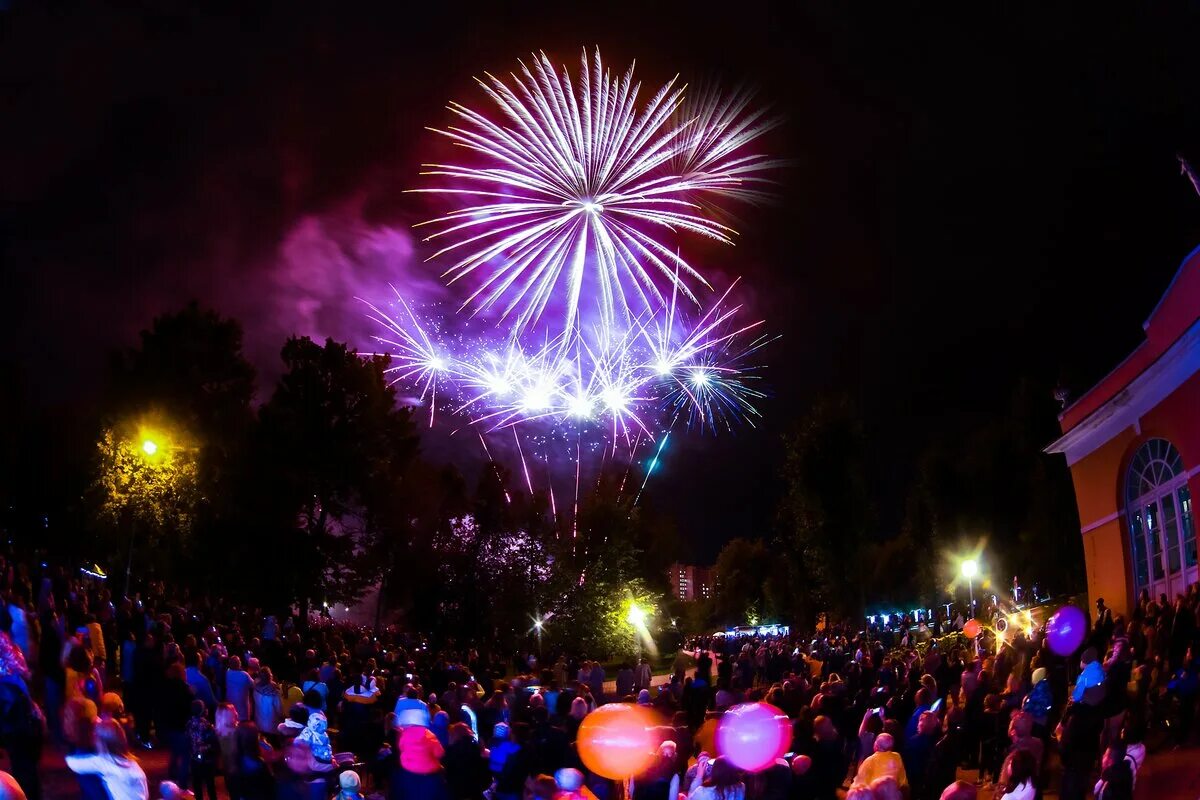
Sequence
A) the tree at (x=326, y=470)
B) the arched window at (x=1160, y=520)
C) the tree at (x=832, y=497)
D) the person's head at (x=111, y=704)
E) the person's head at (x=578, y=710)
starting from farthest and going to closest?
the tree at (x=832, y=497) → the tree at (x=326, y=470) → the arched window at (x=1160, y=520) → the person's head at (x=578, y=710) → the person's head at (x=111, y=704)

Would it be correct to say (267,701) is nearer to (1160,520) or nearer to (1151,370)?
(1151,370)

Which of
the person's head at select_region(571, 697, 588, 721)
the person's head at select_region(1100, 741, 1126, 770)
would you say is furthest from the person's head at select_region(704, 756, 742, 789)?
the person's head at select_region(571, 697, 588, 721)

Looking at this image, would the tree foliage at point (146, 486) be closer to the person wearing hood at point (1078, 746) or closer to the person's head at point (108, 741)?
the person's head at point (108, 741)

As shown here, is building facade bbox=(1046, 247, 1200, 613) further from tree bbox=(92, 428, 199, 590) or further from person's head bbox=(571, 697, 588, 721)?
tree bbox=(92, 428, 199, 590)

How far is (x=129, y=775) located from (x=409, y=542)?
3583 cm

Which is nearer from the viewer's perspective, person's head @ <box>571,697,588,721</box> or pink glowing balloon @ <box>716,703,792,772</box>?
pink glowing balloon @ <box>716,703,792,772</box>

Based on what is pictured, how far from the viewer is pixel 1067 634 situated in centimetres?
1716

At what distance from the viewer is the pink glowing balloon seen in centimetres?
839

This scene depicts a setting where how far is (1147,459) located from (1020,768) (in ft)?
49.2

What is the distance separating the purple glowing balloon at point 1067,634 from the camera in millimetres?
16703

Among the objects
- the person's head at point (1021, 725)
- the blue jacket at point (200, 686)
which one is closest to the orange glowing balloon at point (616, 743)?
the person's head at point (1021, 725)

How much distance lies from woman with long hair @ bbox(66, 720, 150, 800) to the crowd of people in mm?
14

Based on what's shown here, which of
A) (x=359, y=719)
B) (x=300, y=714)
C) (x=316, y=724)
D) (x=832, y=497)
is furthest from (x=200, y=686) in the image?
(x=832, y=497)

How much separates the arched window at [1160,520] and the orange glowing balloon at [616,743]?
39.6 ft
